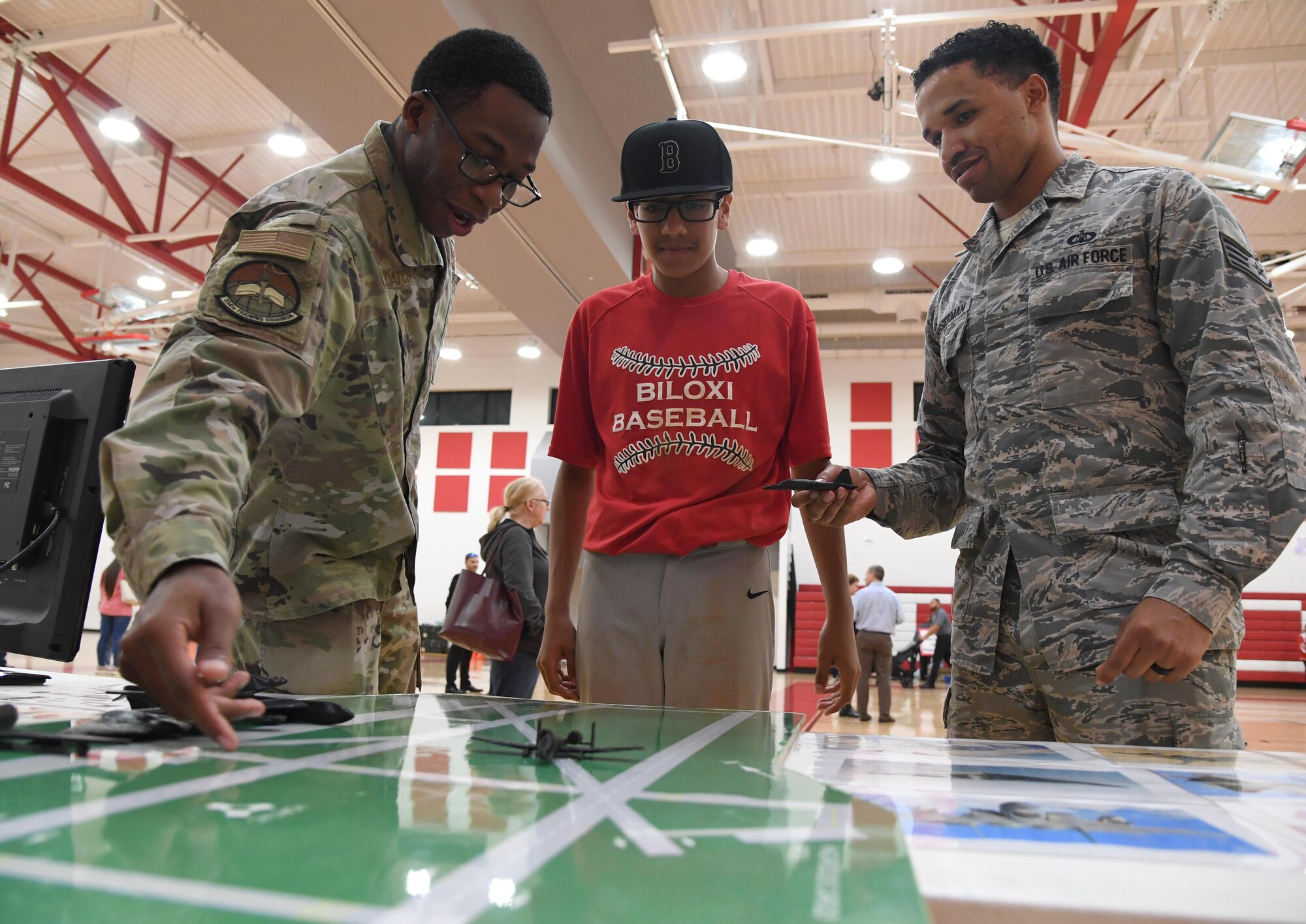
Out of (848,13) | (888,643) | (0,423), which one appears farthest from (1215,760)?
(888,643)

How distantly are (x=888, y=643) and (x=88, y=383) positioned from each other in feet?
24.3

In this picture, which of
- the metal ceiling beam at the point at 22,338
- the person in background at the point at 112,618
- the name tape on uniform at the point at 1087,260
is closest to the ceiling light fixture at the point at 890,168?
the name tape on uniform at the point at 1087,260

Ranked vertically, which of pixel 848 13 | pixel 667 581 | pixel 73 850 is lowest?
pixel 73 850

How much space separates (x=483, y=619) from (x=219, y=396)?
9.84ft

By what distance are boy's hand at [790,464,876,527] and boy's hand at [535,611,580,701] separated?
0.55 metres

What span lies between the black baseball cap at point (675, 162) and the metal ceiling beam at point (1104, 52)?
3752mm

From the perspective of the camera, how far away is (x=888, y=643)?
786 centimetres

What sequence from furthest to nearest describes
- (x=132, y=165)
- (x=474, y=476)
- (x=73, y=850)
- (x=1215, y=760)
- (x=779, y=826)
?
(x=474, y=476) → (x=132, y=165) → (x=1215, y=760) → (x=779, y=826) → (x=73, y=850)

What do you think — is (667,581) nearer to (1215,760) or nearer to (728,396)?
(728,396)

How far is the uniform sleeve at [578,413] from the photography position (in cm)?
183

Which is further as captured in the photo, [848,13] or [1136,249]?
[848,13]

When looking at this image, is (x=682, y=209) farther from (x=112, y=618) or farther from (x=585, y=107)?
(x=112, y=618)

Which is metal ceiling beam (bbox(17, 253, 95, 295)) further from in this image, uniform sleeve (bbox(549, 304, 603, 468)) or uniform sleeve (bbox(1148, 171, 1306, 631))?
uniform sleeve (bbox(1148, 171, 1306, 631))

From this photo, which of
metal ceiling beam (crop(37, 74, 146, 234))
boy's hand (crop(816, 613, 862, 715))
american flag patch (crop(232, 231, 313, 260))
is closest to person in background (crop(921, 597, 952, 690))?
boy's hand (crop(816, 613, 862, 715))
